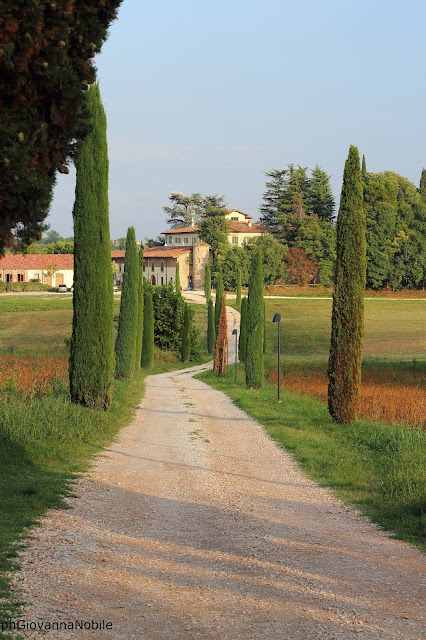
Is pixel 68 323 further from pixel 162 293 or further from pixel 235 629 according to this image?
pixel 235 629

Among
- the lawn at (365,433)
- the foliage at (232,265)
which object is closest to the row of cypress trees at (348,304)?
the lawn at (365,433)

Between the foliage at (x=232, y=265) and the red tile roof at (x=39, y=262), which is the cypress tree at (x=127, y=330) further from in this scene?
the red tile roof at (x=39, y=262)

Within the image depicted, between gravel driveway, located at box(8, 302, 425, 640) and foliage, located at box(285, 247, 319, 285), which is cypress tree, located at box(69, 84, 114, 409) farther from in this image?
foliage, located at box(285, 247, 319, 285)

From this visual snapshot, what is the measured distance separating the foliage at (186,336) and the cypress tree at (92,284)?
2639 centimetres

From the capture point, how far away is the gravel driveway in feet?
16.3

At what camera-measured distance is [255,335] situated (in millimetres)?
26297

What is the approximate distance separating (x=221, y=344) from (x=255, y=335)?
6.83 meters

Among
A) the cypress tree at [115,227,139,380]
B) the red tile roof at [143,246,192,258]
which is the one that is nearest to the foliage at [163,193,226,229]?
the red tile roof at [143,246,192,258]

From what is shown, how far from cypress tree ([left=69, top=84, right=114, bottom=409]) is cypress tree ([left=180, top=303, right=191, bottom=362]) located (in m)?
26.4

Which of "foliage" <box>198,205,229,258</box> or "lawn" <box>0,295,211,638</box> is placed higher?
"foliage" <box>198,205,229,258</box>

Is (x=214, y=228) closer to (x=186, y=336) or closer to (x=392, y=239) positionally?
(x=392, y=239)

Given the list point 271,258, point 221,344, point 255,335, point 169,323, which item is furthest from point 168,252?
point 255,335

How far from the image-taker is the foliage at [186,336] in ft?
144

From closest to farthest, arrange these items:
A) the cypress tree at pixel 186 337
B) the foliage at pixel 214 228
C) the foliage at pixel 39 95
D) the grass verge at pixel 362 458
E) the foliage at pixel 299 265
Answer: the foliage at pixel 39 95, the grass verge at pixel 362 458, the cypress tree at pixel 186 337, the foliage at pixel 299 265, the foliage at pixel 214 228
